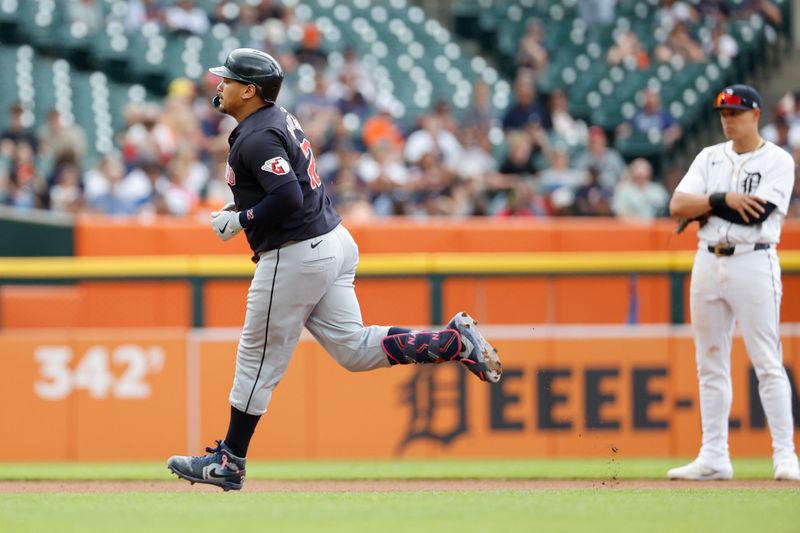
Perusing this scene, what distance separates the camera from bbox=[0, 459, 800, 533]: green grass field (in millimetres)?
4531

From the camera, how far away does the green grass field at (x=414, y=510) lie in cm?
453

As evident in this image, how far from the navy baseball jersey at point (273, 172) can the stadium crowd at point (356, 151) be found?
5.52 meters

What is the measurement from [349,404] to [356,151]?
4.89 m

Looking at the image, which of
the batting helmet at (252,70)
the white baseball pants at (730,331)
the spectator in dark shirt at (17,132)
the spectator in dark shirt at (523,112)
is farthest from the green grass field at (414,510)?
the spectator in dark shirt at (523,112)

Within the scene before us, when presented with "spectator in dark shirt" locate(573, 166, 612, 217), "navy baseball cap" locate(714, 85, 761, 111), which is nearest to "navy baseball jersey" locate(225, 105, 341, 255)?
"navy baseball cap" locate(714, 85, 761, 111)

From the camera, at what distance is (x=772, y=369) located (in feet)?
21.5

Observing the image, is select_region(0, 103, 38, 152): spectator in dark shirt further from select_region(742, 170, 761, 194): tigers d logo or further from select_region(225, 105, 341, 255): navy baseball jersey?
select_region(742, 170, 761, 194): tigers d logo

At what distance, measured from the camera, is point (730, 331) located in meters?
6.68

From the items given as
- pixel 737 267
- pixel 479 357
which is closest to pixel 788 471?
pixel 737 267

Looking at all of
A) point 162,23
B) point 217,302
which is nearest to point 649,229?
point 217,302

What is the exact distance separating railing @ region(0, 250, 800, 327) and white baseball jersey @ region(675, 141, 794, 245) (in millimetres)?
1812

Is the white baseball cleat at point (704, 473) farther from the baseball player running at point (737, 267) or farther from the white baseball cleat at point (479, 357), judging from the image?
the white baseball cleat at point (479, 357)

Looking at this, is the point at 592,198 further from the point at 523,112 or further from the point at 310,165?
the point at 310,165

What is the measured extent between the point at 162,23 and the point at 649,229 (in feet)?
21.9
